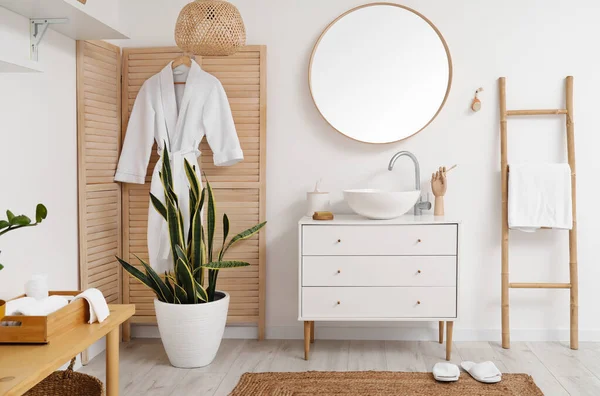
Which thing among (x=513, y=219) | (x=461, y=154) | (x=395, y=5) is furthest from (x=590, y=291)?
(x=395, y=5)

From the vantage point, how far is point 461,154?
360 cm

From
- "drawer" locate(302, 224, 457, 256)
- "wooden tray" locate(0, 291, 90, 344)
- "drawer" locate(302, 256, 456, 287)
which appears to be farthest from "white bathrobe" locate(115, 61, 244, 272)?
"wooden tray" locate(0, 291, 90, 344)

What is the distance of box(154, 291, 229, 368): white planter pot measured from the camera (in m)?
3.09

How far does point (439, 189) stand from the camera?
346cm

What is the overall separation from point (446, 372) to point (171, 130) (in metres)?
1.95

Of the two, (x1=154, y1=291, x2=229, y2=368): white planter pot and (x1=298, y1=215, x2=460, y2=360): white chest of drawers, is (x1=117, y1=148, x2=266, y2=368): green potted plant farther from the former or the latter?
(x1=298, y1=215, x2=460, y2=360): white chest of drawers

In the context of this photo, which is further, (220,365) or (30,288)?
(220,365)

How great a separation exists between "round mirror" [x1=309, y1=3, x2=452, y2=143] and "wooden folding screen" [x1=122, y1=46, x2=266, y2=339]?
15.0 inches

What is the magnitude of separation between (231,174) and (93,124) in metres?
0.81

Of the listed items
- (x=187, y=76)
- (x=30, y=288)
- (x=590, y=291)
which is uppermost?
(x=187, y=76)

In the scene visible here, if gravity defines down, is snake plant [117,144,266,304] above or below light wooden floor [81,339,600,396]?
above

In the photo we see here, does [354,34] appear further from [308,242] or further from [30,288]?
[30,288]

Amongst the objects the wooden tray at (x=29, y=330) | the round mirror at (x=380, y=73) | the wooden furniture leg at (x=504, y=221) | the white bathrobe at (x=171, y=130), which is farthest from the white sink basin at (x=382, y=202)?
the wooden tray at (x=29, y=330)

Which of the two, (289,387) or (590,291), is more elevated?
(590,291)
